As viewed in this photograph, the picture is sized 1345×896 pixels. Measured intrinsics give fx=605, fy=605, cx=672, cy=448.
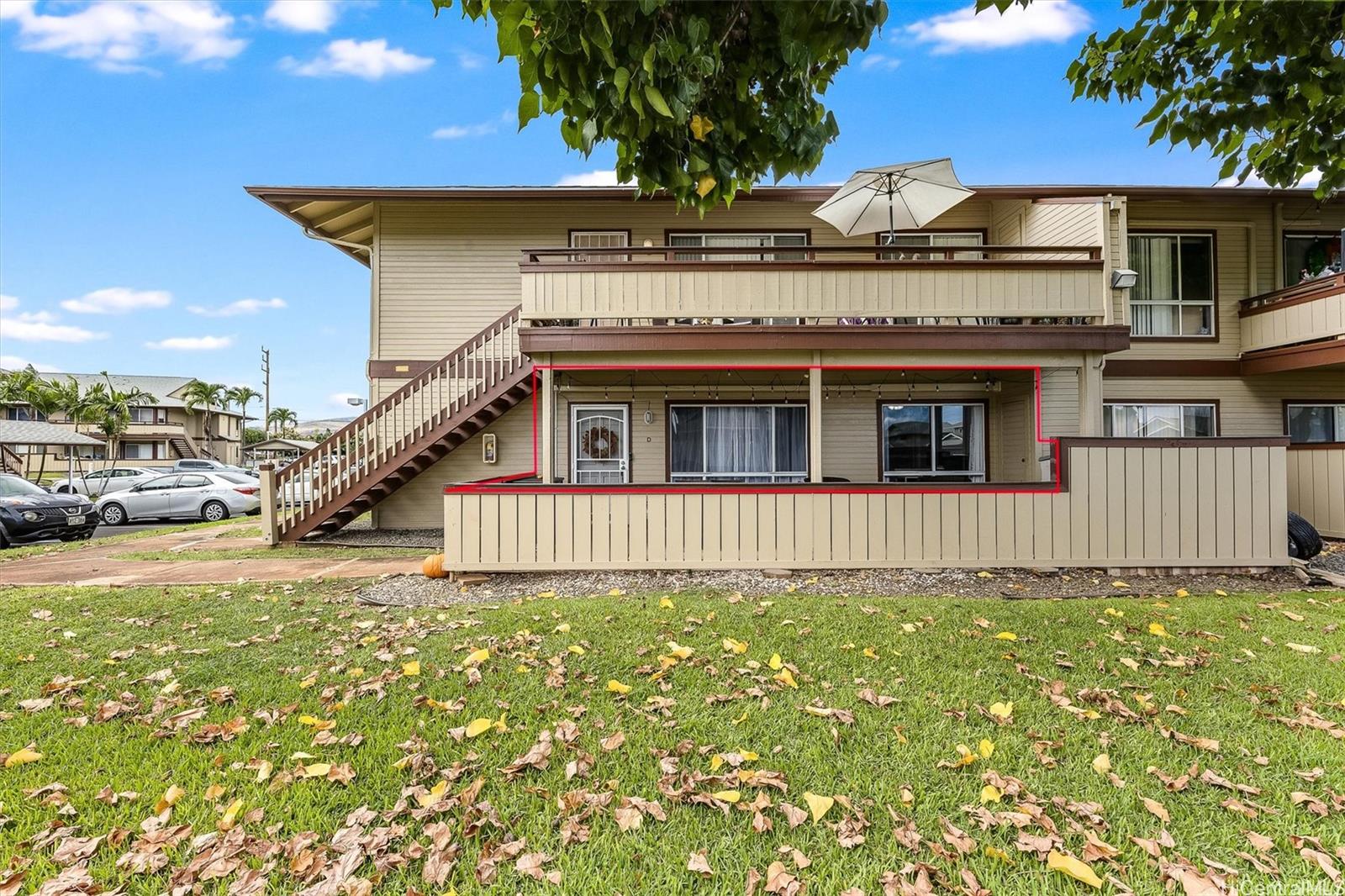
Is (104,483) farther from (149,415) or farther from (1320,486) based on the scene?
(149,415)

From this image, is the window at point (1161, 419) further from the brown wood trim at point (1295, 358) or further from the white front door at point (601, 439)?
the white front door at point (601, 439)

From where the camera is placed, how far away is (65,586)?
6746 mm

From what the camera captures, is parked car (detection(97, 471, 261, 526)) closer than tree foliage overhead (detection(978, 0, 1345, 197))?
No

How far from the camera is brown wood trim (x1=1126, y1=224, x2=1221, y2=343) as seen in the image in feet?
37.1

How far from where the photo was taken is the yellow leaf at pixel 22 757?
2.85m

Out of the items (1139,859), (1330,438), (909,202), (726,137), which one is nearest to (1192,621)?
(1139,859)

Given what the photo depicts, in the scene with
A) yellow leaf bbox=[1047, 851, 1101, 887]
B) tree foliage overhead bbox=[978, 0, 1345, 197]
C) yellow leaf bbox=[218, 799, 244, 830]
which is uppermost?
tree foliage overhead bbox=[978, 0, 1345, 197]

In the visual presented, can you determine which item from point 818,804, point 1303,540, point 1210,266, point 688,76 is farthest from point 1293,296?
point 818,804

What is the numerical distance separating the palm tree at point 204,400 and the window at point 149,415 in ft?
5.42

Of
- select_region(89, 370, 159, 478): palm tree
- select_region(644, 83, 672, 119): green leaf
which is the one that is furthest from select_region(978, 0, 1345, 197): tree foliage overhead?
select_region(89, 370, 159, 478): palm tree

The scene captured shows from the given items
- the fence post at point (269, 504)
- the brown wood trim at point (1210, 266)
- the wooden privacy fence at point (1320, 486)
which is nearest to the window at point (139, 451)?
the fence post at point (269, 504)

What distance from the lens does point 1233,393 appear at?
1134 cm

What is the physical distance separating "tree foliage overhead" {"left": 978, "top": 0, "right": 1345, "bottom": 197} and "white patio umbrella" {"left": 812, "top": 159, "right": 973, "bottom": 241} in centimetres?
333

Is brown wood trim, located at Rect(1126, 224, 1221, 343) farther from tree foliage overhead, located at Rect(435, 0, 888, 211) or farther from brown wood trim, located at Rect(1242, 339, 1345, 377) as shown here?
tree foliage overhead, located at Rect(435, 0, 888, 211)
